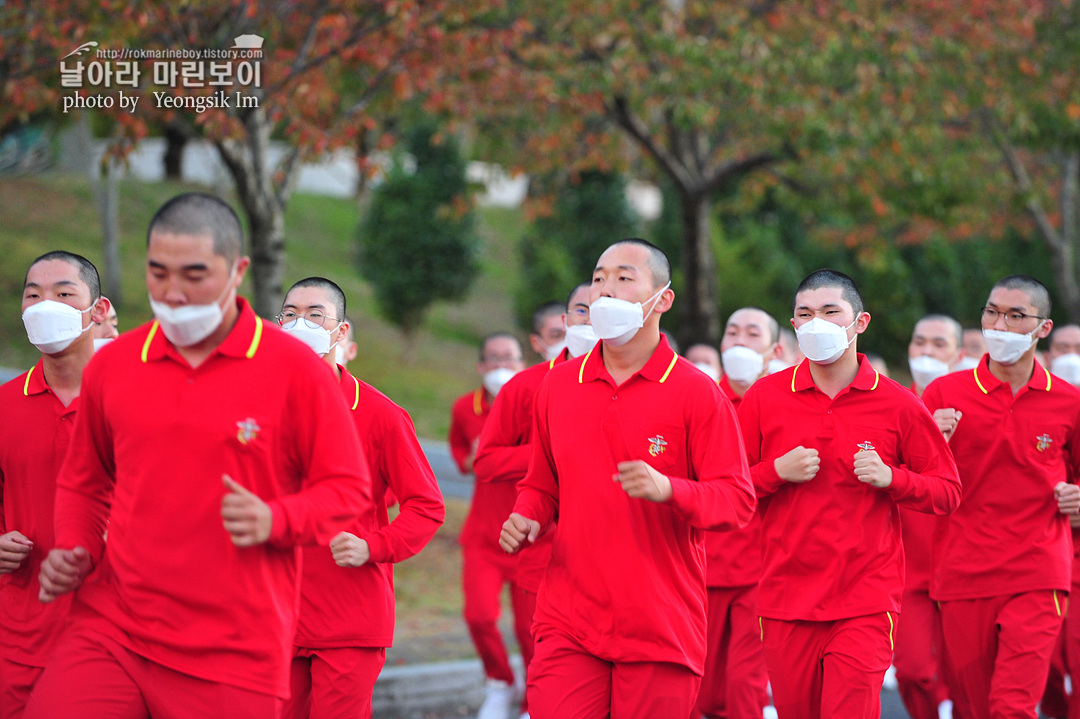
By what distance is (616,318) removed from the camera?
4.74 m

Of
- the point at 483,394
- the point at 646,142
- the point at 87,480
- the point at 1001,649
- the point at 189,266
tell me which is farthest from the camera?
the point at 646,142

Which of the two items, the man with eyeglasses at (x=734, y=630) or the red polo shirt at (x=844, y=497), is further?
the man with eyeglasses at (x=734, y=630)

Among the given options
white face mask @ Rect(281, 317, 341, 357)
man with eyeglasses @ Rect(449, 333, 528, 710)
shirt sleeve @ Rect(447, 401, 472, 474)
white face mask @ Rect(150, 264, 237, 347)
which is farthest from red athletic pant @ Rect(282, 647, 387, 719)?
shirt sleeve @ Rect(447, 401, 472, 474)

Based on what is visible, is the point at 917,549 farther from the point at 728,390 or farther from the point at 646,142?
the point at 646,142

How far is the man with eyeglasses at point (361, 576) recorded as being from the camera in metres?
5.10

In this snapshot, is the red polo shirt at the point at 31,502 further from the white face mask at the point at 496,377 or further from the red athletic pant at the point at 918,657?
the red athletic pant at the point at 918,657

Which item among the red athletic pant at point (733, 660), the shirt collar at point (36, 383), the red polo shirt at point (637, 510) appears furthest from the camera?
the red athletic pant at point (733, 660)

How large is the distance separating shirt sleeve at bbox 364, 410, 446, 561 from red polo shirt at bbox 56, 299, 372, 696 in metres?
1.19

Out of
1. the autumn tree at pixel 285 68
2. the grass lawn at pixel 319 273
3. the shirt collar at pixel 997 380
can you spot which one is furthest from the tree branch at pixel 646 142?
the shirt collar at pixel 997 380

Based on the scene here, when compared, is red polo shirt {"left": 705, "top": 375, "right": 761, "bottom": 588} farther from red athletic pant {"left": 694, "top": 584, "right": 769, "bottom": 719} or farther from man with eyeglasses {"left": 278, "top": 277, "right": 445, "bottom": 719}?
man with eyeglasses {"left": 278, "top": 277, "right": 445, "bottom": 719}

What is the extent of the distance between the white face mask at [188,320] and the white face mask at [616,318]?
1.61 meters

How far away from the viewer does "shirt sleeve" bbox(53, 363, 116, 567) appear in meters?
3.93

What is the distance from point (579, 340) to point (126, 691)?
3615mm

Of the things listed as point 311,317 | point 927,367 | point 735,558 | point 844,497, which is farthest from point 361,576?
point 927,367
